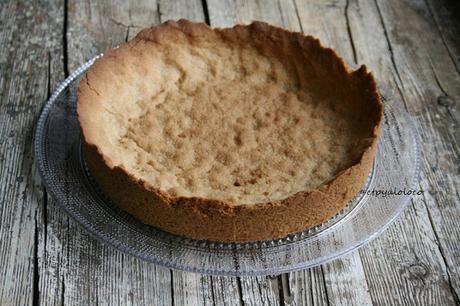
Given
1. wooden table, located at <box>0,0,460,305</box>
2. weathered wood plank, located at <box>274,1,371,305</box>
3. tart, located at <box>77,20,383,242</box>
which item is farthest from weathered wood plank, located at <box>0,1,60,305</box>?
weathered wood plank, located at <box>274,1,371,305</box>

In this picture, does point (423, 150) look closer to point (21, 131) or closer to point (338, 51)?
point (338, 51)

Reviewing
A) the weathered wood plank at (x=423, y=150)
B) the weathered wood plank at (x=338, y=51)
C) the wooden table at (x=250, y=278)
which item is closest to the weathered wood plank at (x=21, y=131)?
the wooden table at (x=250, y=278)

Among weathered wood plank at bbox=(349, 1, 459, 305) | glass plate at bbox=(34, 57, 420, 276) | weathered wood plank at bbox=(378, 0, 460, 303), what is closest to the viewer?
glass plate at bbox=(34, 57, 420, 276)

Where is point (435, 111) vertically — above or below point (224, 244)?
above

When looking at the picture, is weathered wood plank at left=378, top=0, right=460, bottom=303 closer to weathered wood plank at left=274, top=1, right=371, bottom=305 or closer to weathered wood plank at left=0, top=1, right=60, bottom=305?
weathered wood plank at left=274, top=1, right=371, bottom=305

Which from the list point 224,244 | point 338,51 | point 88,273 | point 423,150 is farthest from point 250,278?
point 338,51

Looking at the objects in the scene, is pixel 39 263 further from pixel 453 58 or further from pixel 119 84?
pixel 453 58
